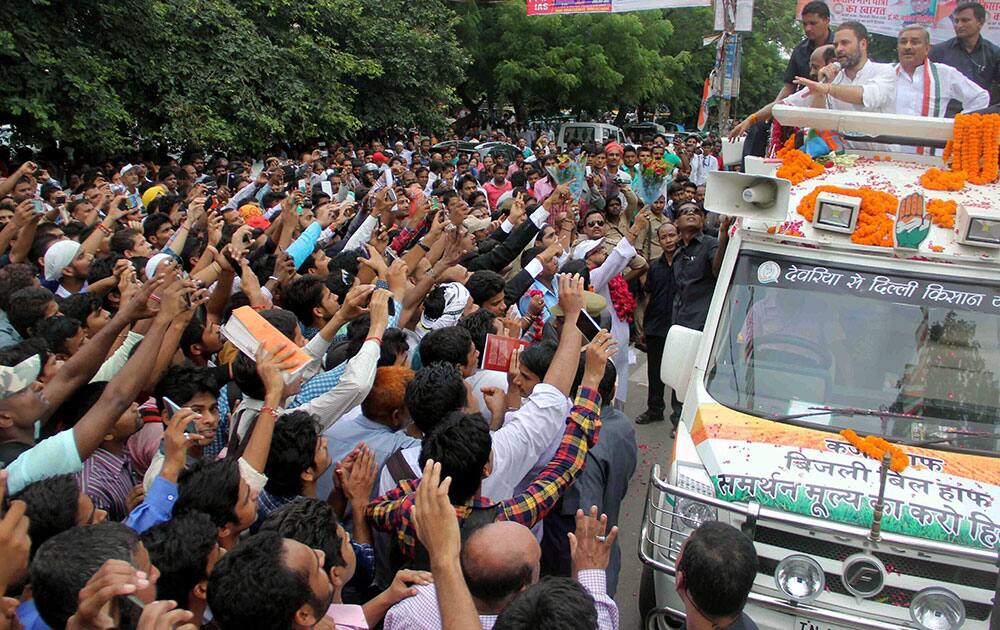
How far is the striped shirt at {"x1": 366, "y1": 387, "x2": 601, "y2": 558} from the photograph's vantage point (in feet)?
10.8

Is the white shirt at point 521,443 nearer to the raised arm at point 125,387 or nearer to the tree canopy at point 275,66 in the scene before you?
the raised arm at point 125,387

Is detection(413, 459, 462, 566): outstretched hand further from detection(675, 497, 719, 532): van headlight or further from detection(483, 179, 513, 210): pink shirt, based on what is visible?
detection(483, 179, 513, 210): pink shirt

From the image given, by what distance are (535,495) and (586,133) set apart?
24.5 meters

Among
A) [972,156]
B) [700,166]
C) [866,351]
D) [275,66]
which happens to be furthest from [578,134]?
[866,351]

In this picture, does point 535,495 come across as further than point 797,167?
No

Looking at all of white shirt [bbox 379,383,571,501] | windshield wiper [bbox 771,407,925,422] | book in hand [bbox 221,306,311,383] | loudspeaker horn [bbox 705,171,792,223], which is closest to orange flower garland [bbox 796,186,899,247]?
loudspeaker horn [bbox 705,171,792,223]

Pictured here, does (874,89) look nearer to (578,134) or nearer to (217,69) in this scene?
(217,69)

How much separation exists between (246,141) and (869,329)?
15.9 m

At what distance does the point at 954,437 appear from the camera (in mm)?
3824

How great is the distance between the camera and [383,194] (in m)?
8.08

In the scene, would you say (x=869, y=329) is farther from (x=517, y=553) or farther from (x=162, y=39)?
(x=162, y=39)

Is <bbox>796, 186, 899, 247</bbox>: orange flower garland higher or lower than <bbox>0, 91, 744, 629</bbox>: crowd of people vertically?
higher

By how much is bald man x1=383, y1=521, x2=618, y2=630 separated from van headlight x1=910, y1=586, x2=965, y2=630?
4.97 ft

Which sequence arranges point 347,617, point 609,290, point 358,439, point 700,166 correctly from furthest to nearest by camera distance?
point 700,166
point 609,290
point 358,439
point 347,617
